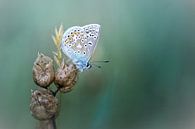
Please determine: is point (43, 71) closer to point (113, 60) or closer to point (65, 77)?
point (65, 77)

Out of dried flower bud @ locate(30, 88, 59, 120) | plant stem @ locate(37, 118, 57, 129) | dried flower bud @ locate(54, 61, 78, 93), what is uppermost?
dried flower bud @ locate(54, 61, 78, 93)

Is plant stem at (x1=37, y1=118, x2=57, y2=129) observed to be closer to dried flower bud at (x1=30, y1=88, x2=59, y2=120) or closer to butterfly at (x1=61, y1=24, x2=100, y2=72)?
dried flower bud at (x1=30, y1=88, x2=59, y2=120)

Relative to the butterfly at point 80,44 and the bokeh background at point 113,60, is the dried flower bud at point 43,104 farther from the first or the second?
the butterfly at point 80,44

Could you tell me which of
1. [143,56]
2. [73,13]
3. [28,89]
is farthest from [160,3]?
[28,89]

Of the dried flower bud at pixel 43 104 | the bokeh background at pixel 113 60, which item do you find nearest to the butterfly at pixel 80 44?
the bokeh background at pixel 113 60

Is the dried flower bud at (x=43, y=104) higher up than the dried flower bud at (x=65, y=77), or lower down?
lower down

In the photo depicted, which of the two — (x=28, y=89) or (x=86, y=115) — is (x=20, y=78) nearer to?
(x=28, y=89)

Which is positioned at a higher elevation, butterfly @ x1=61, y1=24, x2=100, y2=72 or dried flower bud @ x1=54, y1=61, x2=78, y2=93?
butterfly @ x1=61, y1=24, x2=100, y2=72

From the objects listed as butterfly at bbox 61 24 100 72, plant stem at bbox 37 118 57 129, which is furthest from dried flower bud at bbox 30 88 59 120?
butterfly at bbox 61 24 100 72
